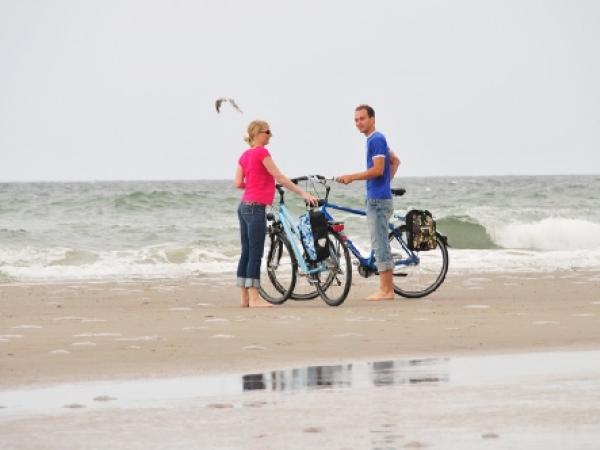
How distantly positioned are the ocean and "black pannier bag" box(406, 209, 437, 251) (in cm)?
440

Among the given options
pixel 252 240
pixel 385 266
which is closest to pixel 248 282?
pixel 252 240

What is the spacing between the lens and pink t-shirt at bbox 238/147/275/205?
37.6 feet

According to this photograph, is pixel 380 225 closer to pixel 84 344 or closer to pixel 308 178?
pixel 308 178

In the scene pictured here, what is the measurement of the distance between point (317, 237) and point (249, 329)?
214 cm

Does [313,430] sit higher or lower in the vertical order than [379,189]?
lower

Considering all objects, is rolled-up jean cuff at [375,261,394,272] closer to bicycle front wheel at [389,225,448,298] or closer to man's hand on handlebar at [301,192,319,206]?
bicycle front wheel at [389,225,448,298]

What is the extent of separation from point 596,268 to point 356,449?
485 inches

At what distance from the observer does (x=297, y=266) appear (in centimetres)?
1182

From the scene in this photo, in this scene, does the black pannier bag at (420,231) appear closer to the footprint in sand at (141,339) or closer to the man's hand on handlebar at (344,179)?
the man's hand on handlebar at (344,179)

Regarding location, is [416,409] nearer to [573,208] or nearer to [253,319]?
[253,319]

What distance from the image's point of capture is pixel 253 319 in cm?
1041

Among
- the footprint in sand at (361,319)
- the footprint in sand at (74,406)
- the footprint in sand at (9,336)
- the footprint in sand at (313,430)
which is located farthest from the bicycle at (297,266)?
the footprint in sand at (313,430)

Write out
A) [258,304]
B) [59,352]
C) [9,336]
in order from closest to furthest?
[59,352] → [9,336] → [258,304]

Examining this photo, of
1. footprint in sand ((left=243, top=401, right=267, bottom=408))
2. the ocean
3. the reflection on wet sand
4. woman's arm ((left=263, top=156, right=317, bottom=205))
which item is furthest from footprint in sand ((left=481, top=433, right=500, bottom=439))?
the ocean
